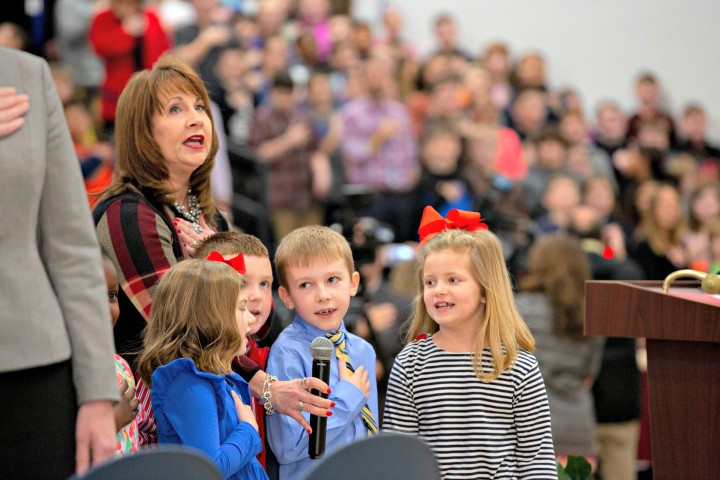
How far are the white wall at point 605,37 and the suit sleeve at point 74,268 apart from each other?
31.4 feet

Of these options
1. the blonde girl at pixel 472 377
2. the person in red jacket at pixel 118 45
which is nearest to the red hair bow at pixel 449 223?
the blonde girl at pixel 472 377

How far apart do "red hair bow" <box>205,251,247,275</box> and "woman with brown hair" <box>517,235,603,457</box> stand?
86.7 inches

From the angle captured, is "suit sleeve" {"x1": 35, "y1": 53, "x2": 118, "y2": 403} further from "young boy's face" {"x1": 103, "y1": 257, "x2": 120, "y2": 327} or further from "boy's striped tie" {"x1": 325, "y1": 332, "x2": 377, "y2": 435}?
"boy's striped tie" {"x1": 325, "y1": 332, "x2": 377, "y2": 435}

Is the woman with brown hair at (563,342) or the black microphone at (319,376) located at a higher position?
the black microphone at (319,376)

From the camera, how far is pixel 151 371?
2.24 meters

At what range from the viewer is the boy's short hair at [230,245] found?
2.49 metres

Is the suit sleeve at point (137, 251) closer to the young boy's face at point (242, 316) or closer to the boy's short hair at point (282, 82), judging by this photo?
the young boy's face at point (242, 316)

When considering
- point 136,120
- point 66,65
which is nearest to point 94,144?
point 66,65

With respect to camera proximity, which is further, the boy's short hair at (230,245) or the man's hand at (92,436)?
the boy's short hair at (230,245)

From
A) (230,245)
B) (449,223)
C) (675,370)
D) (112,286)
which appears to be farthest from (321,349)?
(675,370)

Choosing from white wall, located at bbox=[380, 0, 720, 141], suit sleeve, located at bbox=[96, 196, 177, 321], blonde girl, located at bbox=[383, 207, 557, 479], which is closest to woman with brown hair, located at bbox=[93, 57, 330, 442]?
suit sleeve, located at bbox=[96, 196, 177, 321]

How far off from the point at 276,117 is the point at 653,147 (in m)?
3.72

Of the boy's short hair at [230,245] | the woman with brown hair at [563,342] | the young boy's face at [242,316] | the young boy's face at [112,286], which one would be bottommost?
the woman with brown hair at [563,342]

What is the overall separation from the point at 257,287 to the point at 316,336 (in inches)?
7.3
